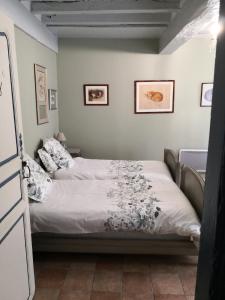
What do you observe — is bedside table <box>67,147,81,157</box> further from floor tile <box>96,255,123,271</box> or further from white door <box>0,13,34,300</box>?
white door <box>0,13,34,300</box>

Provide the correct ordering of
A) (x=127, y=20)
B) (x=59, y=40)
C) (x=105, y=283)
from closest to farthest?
1. (x=105, y=283)
2. (x=127, y=20)
3. (x=59, y=40)

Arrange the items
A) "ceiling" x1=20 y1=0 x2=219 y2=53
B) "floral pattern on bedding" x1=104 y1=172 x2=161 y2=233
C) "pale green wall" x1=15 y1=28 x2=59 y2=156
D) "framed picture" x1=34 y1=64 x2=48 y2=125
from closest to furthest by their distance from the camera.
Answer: "floral pattern on bedding" x1=104 y1=172 x2=161 y2=233 < "ceiling" x1=20 y1=0 x2=219 y2=53 < "pale green wall" x1=15 y1=28 x2=59 y2=156 < "framed picture" x1=34 y1=64 x2=48 y2=125

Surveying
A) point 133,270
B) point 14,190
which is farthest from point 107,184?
point 14,190

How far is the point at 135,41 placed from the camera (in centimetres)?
426

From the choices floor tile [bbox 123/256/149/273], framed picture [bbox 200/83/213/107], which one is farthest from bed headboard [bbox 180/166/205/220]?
framed picture [bbox 200/83/213/107]

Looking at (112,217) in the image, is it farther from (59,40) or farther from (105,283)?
(59,40)

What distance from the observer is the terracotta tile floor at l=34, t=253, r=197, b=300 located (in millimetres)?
1934

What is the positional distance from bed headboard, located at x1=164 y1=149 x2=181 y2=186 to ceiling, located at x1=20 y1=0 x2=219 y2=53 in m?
1.56

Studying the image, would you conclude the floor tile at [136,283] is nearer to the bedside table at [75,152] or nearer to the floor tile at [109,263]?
the floor tile at [109,263]

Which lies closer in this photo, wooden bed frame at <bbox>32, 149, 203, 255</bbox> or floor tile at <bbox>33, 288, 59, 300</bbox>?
floor tile at <bbox>33, 288, 59, 300</bbox>

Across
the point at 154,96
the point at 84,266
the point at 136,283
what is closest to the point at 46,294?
the point at 84,266

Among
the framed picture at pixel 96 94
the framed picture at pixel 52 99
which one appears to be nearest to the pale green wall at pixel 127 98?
the framed picture at pixel 96 94

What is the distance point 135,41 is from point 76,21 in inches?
52.1

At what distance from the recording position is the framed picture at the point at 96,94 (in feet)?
14.4
